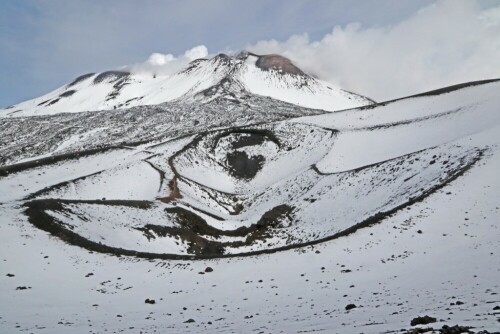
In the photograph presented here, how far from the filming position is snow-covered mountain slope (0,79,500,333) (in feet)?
49.5

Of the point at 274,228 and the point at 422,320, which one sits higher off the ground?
the point at 274,228

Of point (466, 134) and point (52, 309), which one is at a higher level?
point (466, 134)

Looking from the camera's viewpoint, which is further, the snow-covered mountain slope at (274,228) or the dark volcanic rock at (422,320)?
the snow-covered mountain slope at (274,228)

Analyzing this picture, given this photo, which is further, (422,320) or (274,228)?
(274,228)

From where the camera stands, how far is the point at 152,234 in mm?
38000

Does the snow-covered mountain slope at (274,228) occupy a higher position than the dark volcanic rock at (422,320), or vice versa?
the snow-covered mountain slope at (274,228)

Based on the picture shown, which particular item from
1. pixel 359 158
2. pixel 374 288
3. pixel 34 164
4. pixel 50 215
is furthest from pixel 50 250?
pixel 359 158

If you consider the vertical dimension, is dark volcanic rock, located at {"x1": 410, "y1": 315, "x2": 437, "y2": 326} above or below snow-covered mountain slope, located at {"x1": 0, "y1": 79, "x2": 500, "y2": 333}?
below

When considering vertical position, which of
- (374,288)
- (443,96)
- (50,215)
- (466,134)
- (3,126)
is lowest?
(374,288)

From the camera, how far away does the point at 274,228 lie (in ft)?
144

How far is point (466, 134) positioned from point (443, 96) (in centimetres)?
2609

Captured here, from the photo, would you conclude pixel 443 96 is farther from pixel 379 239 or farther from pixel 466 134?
pixel 379 239

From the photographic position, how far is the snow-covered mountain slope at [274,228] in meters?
15.1

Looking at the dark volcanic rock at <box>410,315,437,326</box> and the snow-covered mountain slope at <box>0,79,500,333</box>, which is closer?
the dark volcanic rock at <box>410,315,437,326</box>
